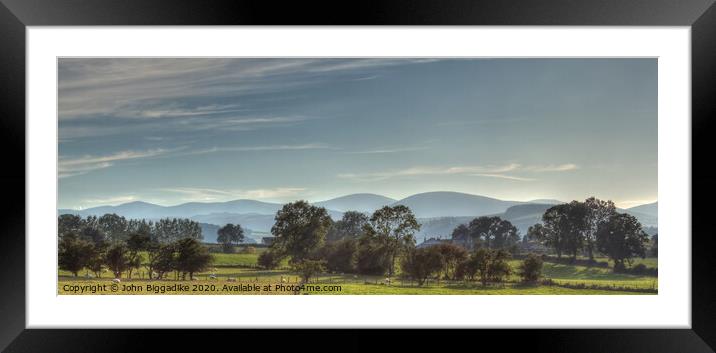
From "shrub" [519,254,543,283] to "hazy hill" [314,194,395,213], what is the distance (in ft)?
4.22

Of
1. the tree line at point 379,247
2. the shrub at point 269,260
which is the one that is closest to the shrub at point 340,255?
the tree line at point 379,247

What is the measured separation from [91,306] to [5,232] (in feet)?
3.21

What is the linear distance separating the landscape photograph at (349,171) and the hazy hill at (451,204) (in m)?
0.01

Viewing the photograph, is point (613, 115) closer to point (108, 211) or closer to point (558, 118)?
point (558, 118)

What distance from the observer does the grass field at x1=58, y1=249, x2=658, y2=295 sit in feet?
14.9

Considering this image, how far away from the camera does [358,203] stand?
15.4ft

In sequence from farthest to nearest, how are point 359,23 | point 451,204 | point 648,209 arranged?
1. point 451,204
2. point 648,209
3. point 359,23

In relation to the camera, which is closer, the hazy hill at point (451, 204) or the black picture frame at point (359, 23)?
the black picture frame at point (359, 23)

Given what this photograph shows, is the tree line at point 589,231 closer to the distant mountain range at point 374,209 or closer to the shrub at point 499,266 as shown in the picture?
the distant mountain range at point 374,209

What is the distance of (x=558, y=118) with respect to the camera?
15.1 feet

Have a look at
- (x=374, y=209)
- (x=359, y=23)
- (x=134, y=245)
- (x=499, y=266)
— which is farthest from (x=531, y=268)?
(x=134, y=245)

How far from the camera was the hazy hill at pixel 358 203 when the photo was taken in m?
4.68

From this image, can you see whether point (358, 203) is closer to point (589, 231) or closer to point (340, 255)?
point (340, 255)

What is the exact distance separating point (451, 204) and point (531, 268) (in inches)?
35.5
